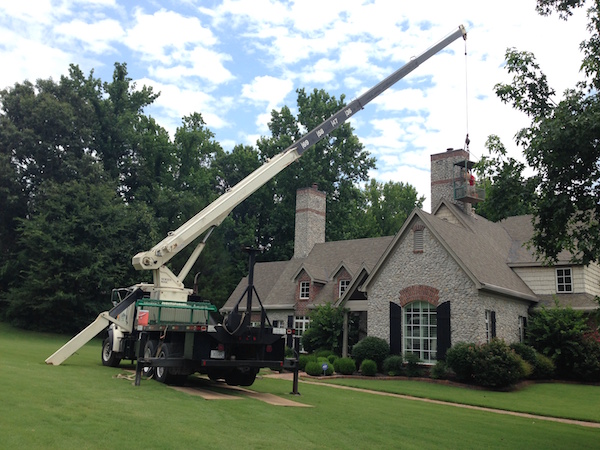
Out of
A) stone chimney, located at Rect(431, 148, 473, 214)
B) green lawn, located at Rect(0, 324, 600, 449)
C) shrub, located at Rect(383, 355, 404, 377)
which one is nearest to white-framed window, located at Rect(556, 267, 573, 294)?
stone chimney, located at Rect(431, 148, 473, 214)

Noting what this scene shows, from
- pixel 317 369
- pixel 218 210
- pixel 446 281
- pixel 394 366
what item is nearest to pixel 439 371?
pixel 394 366

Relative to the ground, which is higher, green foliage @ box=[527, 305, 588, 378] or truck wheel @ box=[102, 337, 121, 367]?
green foliage @ box=[527, 305, 588, 378]

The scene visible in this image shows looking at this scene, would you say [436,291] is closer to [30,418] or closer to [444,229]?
[444,229]

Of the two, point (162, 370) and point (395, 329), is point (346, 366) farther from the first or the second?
point (162, 370)

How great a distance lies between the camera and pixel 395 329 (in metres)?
23.1

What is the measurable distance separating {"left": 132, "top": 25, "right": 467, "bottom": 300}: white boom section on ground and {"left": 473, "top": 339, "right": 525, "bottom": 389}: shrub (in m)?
9.46

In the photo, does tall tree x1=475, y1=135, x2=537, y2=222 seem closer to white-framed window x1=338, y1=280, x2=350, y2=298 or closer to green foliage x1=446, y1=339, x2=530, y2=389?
green foliage x1=446, y1=339, x2=530, y2=389

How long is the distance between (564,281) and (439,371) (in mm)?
8311

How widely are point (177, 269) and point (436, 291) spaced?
23.3m

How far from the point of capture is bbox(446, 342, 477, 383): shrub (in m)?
19.8

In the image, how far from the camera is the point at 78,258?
35688 mm

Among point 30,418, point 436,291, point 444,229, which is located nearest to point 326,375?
point 436,291

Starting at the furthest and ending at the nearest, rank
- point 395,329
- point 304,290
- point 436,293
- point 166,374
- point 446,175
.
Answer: point 304,290, point 446,175, point 395,329, point 436,293, point 166,374

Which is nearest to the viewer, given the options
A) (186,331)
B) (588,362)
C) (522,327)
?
(186,331)
